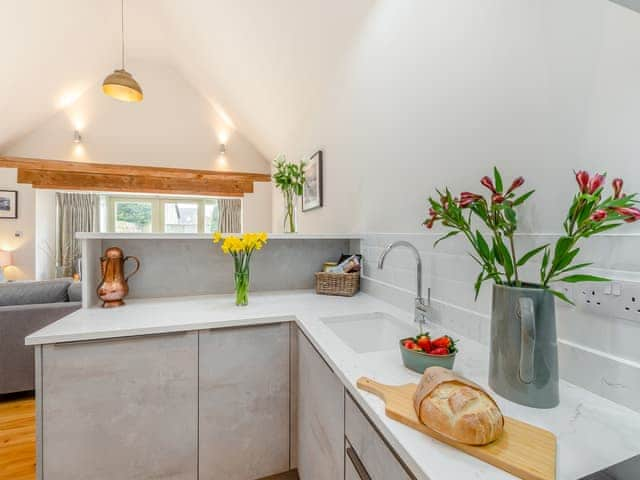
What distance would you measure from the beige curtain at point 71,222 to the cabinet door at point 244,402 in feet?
17.9

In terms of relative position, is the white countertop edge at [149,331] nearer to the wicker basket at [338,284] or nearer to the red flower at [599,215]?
the wicker basket at [338,284]

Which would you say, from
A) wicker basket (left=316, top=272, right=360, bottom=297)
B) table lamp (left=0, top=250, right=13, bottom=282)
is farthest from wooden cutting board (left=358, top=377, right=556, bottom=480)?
table lamp (left=0, top=250, right=13, bottom=282)

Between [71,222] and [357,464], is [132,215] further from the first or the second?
[357,464]

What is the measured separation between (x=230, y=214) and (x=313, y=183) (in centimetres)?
368

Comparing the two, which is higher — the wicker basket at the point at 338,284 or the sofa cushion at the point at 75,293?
the wicker basket at the point at 338,284

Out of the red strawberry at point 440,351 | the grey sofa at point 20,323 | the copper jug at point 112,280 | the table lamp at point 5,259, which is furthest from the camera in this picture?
the table lamp at point 5,259

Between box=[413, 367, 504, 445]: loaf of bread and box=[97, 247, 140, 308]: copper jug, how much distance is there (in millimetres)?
1474

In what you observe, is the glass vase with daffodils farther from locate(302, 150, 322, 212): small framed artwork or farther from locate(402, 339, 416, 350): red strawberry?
locate(302, 150, 322, 212): small framed artwork

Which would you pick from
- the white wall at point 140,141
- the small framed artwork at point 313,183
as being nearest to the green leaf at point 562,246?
the small framed artwork at point 313,183

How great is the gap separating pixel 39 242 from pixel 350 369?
5.75 meters

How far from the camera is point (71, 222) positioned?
5340mm

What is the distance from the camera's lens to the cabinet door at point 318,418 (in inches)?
32.9

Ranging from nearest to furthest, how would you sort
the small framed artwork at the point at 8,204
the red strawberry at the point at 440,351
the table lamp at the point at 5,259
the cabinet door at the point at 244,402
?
the red strawberry at the point at 440,351
the cabinet door at the point at 244,402
the table lamp at the point at 5,259
the small framed artwork at the point at 8,204

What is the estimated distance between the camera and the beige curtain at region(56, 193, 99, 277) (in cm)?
514
